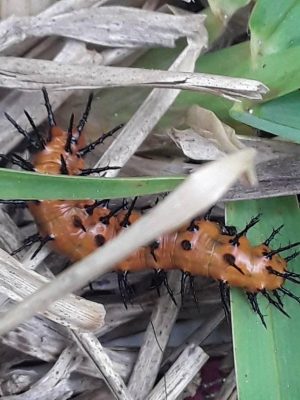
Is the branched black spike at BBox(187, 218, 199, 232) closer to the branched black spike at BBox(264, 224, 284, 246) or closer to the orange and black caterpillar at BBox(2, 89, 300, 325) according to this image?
the orange and black caterpillar at BBox(2, 89, 300, 325)

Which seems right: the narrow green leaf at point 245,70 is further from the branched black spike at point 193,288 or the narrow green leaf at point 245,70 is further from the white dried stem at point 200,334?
the white dried stem at point 200,334

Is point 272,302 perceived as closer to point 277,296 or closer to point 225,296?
point 277,296

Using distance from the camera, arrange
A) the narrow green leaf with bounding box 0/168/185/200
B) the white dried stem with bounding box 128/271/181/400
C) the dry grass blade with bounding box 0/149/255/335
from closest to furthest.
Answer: the dry grass blade with bounding box 0/149/255/335 < the narrow green leaf with bounding box 0/168/185/200 < the white dried stem with bounding box 128/271/181/400

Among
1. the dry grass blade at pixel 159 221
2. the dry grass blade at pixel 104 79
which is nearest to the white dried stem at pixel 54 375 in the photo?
the dry grass blade at pixel 104 79

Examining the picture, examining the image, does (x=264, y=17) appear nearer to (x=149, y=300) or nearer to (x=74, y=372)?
(x=149, y=300)

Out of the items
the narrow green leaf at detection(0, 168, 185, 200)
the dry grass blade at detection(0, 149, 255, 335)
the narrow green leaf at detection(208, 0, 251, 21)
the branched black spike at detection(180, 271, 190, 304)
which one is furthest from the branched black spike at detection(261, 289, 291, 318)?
the dry grass blade at detection(0, 149, 255, 335)
